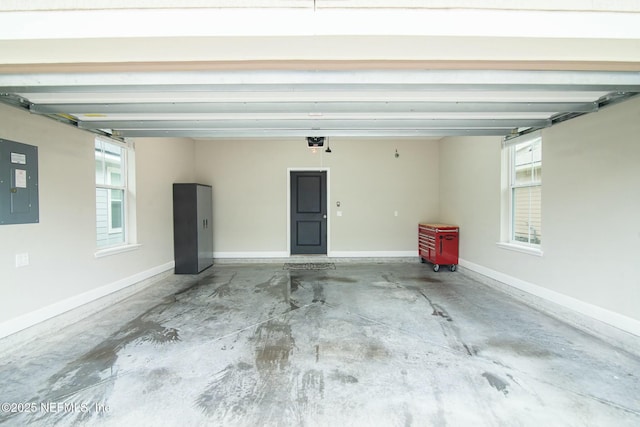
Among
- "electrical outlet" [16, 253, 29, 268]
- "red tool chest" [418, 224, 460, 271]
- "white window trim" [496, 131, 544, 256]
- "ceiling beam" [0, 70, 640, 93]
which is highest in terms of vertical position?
"ceiling beam" [0, 70, 640, 93]

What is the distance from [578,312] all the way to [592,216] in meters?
1.08

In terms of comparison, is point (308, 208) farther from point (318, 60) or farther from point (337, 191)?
point (318, 60)

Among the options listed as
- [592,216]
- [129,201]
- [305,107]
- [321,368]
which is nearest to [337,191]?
[305,107]

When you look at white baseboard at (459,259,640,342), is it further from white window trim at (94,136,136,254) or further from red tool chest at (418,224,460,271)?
white window trim at (94,136,136,254)

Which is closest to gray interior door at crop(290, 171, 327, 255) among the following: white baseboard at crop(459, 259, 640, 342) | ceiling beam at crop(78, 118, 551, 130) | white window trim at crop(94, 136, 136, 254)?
ceiling beam at crop(78, 118, 551, 130)

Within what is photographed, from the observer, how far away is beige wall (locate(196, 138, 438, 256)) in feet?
22.1

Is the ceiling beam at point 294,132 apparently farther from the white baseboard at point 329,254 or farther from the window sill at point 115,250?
the white baseboard at point 329,254

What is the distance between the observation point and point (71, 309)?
3.40 metres

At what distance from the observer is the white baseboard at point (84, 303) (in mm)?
2793

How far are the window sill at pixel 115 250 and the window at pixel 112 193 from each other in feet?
0.36

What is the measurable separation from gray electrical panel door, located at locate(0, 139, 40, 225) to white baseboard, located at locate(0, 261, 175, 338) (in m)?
0.96

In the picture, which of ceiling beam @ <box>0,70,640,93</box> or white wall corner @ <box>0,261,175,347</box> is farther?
white wall corner @ <box>0,261,175,347</box>

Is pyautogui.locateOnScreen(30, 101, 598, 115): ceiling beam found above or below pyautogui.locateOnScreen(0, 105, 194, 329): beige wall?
above

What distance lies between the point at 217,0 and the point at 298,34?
48cm
